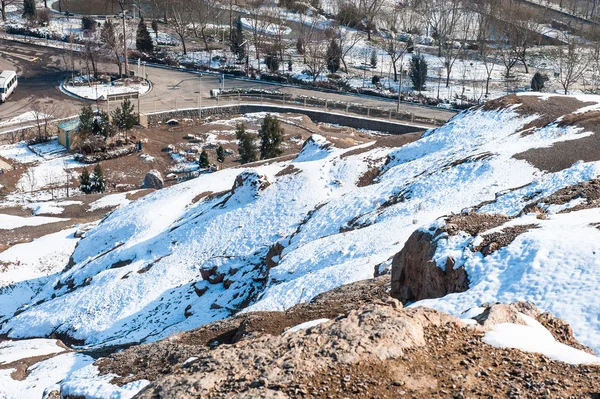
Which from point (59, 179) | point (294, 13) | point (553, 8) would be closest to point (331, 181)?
point (59, 179)

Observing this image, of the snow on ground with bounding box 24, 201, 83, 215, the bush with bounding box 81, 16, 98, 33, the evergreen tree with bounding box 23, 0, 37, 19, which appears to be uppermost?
the evergreen tree with bounding box 23, 0, 37, 19

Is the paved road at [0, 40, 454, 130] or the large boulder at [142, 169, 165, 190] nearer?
the large boulder at [142, 169, 165, 190]

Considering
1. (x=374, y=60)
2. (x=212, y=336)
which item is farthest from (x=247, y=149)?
(x=212, y=336)

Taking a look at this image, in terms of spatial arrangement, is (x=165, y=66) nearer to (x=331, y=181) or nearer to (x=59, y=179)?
(x=59, y=179)

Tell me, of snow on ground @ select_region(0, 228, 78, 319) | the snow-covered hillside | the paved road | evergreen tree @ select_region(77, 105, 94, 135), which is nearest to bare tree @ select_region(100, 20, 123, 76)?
the paved road

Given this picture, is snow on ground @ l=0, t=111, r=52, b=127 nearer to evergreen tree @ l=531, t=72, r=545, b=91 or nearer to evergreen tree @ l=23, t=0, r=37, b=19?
evergreen tree @ l=23, t=0, r=37, b=19

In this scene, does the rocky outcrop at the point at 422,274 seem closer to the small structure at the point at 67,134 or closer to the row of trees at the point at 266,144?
the row of trees at the point at 266,144

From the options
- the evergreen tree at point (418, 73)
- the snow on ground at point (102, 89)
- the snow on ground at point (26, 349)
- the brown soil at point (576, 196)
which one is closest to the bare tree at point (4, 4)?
the snow on ground at point (102, 89)

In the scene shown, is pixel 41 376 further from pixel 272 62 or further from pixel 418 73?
pixel 272 62
